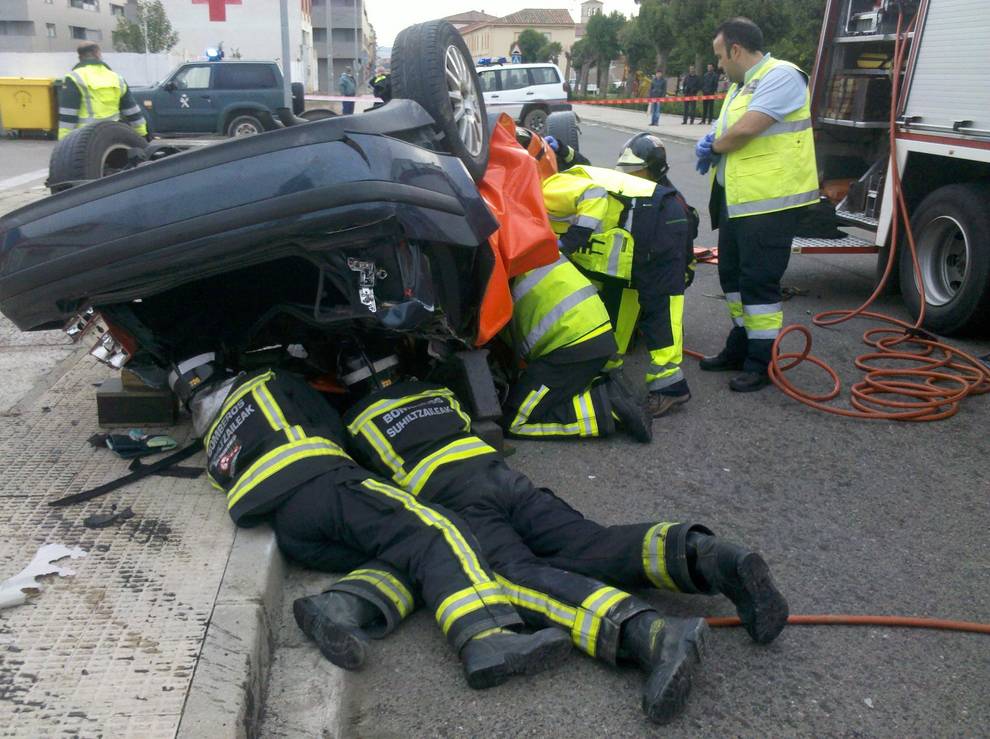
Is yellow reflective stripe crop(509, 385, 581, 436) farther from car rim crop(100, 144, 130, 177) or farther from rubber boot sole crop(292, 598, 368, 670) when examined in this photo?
car rim crop(100, 144, 130, 177)

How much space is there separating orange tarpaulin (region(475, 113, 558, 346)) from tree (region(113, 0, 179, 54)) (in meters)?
36.9

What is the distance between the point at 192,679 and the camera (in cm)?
212

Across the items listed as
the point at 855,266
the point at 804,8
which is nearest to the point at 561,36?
the point at 804,8

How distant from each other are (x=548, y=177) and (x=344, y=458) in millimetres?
2327

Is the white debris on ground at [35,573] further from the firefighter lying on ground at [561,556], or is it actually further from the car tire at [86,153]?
the car tire at [86,153]

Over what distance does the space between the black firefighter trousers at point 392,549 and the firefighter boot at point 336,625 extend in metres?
0.05

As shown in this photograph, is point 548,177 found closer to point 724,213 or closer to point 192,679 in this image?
point 724,213

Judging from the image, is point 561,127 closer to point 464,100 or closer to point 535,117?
point 464,100

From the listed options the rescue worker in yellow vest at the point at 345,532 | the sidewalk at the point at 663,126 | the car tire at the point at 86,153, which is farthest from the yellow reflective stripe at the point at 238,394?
the sidewalk at the point at 663,126

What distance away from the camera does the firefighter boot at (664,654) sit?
2131 millimetres

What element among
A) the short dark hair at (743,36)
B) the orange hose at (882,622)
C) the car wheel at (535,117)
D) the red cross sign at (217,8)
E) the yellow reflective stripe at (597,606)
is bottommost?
the car wheel at (535,117)

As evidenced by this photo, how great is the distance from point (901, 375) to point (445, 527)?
330 cm

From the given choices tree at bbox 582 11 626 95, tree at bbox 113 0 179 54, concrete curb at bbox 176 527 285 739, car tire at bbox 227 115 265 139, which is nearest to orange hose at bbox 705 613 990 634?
concrete curb at bbox 176 527 285 739

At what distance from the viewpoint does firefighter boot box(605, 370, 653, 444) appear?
3986mm
